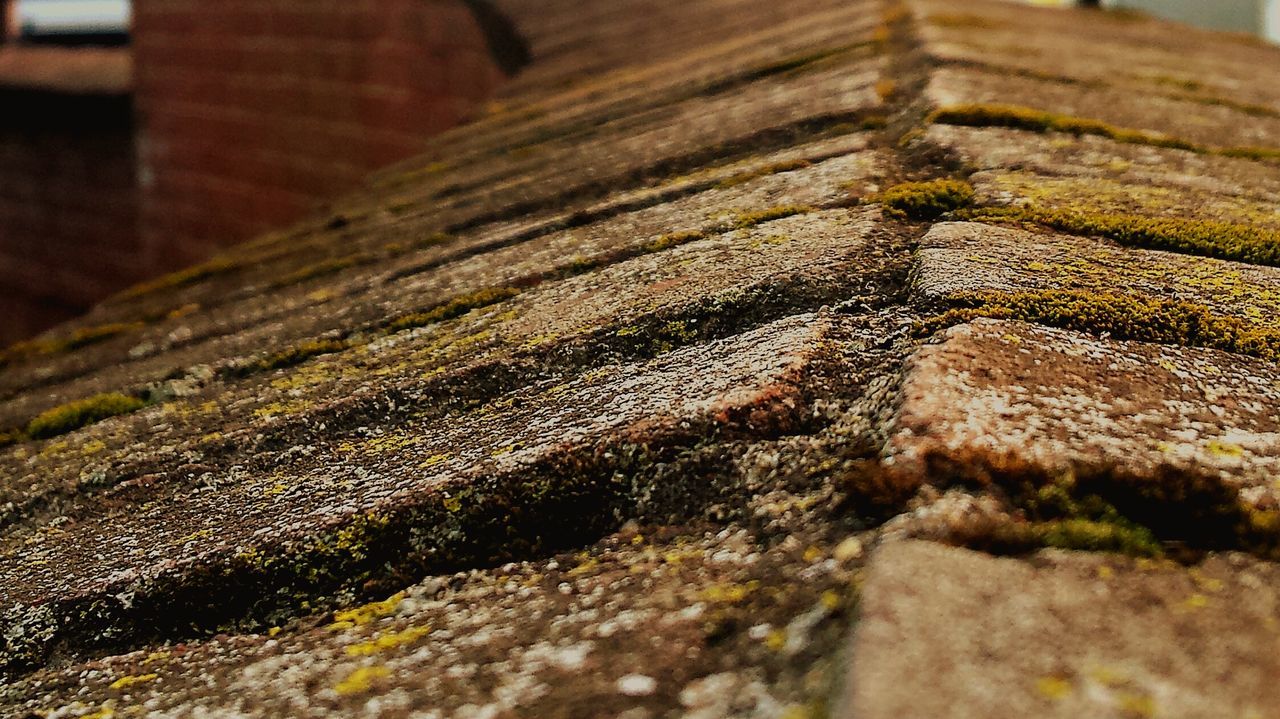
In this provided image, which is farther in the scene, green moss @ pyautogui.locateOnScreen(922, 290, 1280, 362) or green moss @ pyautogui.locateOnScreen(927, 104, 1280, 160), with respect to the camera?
green moss @ pyautogui.locateOnScreen(927, 104, 1280, 160)

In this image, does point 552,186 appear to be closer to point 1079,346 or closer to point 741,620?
point 1079,346

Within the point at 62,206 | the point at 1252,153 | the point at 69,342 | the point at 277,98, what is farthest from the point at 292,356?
the point at 62,206

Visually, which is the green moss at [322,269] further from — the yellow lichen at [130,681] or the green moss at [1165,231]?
the green moss at [1165,231]

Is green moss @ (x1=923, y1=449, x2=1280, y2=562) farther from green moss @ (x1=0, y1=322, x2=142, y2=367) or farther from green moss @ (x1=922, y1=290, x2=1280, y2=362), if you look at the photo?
green moss @ (x1=0, y1=322, x2=142, y2=367)

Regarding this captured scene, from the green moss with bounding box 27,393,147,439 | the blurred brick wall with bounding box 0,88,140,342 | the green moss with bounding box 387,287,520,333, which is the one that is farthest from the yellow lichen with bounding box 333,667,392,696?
the blurred brick wall with bounding box 0,88,140,342

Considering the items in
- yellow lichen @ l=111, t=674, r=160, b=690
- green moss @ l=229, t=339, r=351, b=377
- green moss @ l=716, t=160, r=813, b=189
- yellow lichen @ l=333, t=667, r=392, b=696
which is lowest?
yellow lichen @ l=111, t=674, r=160, b=690

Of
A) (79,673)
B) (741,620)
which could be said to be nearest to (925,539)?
(741,620)
